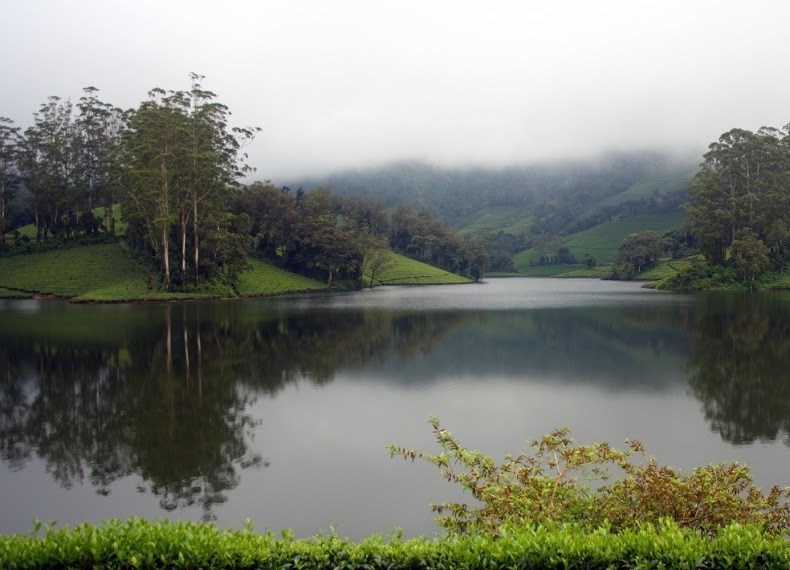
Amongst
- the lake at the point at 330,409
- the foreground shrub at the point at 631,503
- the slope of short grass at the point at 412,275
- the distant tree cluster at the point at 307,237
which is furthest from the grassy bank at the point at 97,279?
the foreground shrub at the point at 631,503

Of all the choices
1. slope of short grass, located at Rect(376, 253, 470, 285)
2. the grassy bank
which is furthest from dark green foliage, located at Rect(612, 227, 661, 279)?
the grassy bank

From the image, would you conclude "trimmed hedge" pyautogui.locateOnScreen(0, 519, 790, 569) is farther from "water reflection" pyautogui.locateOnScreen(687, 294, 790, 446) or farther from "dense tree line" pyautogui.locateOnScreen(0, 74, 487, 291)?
"dense tree line" pyautogui.locateOnScreen(0, 74, 487, 291)

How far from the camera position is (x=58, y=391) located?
830 inches

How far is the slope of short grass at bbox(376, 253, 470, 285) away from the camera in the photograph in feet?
383

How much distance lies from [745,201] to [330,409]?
3390 inches

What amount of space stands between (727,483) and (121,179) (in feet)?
244

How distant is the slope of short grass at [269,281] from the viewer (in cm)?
7644

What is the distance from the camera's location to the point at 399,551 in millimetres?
6945

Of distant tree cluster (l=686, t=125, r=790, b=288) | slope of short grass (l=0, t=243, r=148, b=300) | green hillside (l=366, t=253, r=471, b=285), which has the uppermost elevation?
distant tree cluster (l=686, t=125, r=790, b=288)

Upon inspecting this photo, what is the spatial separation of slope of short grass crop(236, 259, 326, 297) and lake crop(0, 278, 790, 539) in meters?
37.7

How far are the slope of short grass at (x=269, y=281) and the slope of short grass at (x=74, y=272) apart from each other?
13213 mm

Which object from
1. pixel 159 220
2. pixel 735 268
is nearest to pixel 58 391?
pixel 159 220

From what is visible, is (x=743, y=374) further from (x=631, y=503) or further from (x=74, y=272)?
(x=74, y=272)

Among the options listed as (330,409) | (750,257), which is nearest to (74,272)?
(330,409)
